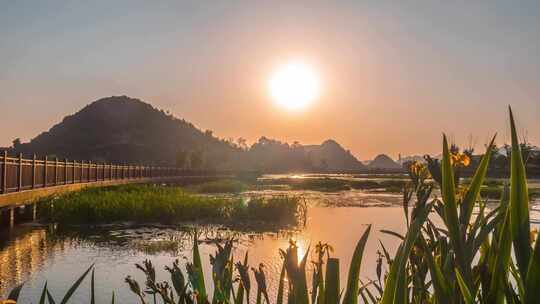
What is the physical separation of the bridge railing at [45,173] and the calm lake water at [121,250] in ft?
5.33

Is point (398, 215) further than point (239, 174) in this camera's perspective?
No

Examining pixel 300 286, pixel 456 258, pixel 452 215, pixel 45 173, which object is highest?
pixel 45 173

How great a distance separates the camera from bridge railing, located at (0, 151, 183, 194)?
15883 mm

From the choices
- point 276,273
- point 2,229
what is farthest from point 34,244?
point 276,273

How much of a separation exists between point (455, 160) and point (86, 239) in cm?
1447

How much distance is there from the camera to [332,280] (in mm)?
1359

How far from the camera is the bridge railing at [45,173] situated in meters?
15.9

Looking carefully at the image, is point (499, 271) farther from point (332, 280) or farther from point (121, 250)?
point (121, 250)

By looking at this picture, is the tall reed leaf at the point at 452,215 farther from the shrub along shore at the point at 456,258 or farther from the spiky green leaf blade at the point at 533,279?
the spiky green leaf blade at the point at 533,279

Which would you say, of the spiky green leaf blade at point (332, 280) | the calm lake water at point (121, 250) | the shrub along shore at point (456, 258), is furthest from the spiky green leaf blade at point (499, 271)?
the calm lake water at point (121, 250)

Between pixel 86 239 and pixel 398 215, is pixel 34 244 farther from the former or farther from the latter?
pixel 398 215

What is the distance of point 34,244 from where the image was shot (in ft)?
44.5

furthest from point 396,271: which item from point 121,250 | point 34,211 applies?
point 34,211

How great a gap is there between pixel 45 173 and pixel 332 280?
20.9 m
